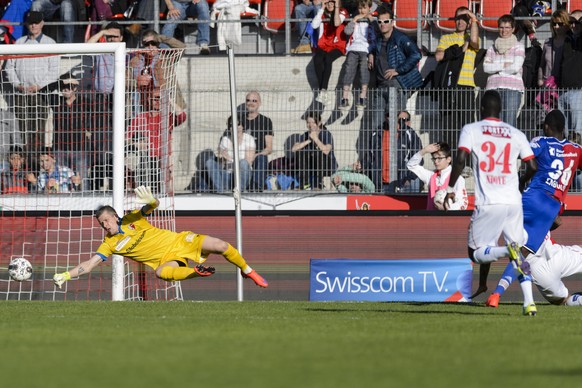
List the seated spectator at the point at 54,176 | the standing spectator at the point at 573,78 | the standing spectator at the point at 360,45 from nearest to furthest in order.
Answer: the seated spectator at the point at 54,176 < the standing spectator at the point at 573,78 < the standing spectator at the point at 360,45

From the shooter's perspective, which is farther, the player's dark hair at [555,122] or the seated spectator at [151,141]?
the seated spectator at [151,141]

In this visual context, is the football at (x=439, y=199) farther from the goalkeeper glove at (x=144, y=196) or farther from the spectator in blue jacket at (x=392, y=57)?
the goalkeeper glove at (x=144, y=196)

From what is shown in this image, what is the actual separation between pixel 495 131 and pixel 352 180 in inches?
267

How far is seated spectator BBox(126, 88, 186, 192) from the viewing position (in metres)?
17.2

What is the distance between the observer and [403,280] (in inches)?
659

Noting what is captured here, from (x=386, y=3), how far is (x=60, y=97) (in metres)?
6.57

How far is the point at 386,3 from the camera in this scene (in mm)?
21109

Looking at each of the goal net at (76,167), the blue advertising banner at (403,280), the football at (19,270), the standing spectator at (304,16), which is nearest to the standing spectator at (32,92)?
the goal net at (76,167)

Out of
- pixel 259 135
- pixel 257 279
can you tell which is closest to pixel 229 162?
pixel 259 135

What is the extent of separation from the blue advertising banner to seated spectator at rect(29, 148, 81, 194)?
14.0ft

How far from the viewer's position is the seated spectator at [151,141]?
17.2 m

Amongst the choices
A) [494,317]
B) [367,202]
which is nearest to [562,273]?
[494,317]

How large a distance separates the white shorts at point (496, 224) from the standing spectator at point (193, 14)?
1030 centimetres

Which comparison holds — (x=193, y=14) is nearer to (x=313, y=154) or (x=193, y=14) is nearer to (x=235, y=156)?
(x=313, y=154)
